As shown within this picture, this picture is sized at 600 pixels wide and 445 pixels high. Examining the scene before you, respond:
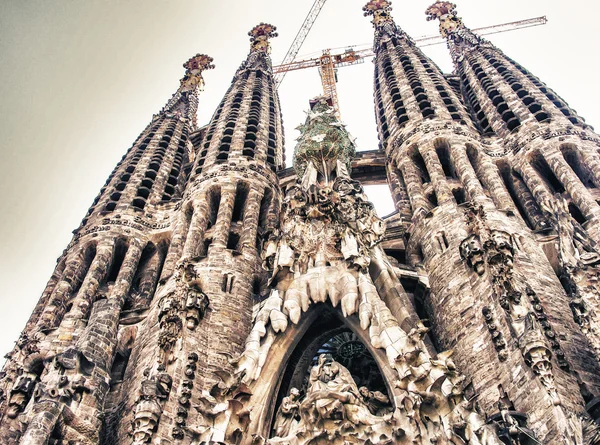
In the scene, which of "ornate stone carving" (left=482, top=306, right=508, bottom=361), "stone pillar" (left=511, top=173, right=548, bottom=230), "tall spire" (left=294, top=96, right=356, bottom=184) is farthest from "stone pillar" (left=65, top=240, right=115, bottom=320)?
"stone pillar" (left=511, top=173, right=548, bottom=230)

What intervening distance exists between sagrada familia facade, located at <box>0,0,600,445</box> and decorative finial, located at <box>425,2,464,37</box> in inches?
439

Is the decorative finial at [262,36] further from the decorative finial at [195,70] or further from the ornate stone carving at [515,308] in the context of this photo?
the ornate stone carving at [515,308]

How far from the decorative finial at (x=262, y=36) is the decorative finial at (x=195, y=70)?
10.3 feet

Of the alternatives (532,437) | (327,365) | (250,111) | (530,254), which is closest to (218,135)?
(250,111)

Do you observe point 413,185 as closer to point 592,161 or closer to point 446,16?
point 592,161

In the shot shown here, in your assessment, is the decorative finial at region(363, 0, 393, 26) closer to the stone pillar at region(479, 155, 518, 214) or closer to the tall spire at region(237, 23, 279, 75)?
the tall spire at region(237, 23, 279, 75)

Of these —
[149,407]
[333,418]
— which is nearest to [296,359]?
[333,418]

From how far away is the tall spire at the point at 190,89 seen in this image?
41750 millimetres

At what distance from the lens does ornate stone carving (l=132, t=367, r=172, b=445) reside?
16219 mm

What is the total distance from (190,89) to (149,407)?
31603 mm

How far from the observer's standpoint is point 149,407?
16.6 meters

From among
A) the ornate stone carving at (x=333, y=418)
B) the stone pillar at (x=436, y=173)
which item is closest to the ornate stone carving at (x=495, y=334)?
the ornate stone carving at (x=333, y=418)

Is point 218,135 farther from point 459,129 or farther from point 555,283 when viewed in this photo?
point 555,283

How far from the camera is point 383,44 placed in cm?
4209
